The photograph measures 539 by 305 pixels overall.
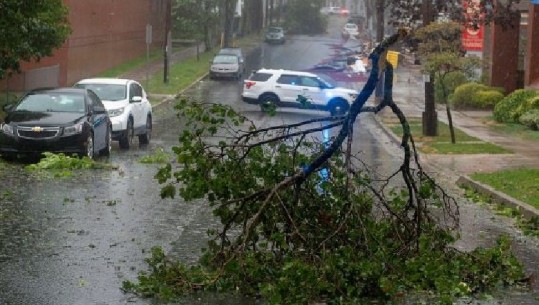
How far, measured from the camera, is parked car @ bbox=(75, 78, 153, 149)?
2661 cm

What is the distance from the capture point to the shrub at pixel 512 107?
117 ft

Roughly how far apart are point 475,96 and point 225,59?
821 inches

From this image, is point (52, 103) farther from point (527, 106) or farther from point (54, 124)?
point (527, 106)

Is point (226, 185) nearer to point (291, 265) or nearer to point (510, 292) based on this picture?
point (291, 265)

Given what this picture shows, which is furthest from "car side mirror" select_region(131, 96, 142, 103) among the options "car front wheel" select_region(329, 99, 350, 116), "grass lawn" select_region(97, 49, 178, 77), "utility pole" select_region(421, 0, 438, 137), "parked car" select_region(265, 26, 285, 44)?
"parked car" select_region(265, 26, 285, 44)

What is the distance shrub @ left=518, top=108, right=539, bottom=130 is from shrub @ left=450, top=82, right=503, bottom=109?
A: 24.8ft

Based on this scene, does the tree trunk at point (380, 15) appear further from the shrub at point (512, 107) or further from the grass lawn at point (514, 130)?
the grass lawn at point (514, 130)

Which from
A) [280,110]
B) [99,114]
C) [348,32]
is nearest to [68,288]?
[99,114]

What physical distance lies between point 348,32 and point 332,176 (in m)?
104

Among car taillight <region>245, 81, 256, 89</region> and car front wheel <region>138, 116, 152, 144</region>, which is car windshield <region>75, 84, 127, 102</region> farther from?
car taillight <region>245, 81, 256, 89</region>

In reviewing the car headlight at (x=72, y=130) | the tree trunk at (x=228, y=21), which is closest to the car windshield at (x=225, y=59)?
the tree trunk at (x=228, y=21)

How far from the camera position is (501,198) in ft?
60.1

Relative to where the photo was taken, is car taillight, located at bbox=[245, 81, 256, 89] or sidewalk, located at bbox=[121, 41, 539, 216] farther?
car taillight, located at bbox=[245, 81, 256, 89]

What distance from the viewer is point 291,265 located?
9109mm
